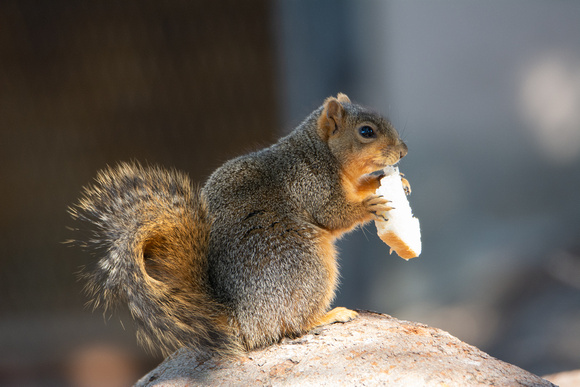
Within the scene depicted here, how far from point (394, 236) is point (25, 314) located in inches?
95.7

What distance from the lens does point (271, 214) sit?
1357mm

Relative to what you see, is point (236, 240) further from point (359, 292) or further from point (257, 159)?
point (359, 292)

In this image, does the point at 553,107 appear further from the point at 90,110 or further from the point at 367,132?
A: the point at 90,110

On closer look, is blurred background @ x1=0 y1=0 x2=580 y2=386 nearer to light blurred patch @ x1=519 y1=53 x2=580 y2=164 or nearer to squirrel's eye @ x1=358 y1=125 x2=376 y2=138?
light blurred patch @ x1=519 y1=53 x2=580 y2=164

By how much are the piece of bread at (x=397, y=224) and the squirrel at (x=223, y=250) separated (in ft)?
0.11

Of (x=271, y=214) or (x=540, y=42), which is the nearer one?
(x=271, y=214)

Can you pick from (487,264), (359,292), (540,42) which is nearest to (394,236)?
(359,292)

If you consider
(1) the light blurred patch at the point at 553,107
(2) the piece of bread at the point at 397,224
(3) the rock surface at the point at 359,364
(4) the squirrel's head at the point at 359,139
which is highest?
(1) the light blurred patch at the point at 553,107

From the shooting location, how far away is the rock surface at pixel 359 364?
3.68 feet

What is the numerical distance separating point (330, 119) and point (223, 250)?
0.52 m

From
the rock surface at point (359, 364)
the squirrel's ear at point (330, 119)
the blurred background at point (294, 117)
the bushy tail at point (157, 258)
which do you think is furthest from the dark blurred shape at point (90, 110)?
the rock surface at point (359, 364)

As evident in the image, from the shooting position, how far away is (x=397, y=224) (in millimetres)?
1423

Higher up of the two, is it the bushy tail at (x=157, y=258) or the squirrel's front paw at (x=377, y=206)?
the squirrel's front paw at (x=377, y=206)

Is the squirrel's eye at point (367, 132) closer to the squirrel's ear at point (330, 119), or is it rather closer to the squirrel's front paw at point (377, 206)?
the squirrel's ear at point (330, 119)
